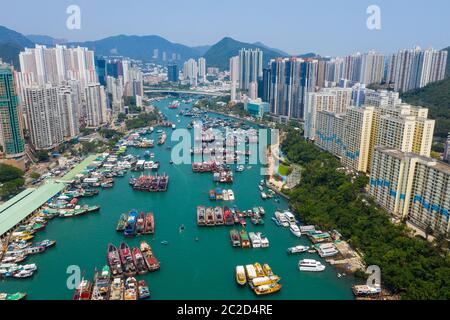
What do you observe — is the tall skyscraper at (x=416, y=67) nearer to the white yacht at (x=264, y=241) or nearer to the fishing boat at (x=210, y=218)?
the fishing boat at (x=210, y=218)

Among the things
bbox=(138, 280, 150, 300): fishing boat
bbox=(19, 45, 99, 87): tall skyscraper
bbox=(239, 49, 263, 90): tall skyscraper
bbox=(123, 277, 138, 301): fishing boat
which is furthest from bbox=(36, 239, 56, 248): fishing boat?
bbox=(239, 49, 263, 90): tall skyscraper

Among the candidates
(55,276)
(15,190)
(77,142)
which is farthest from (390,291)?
(77,142)

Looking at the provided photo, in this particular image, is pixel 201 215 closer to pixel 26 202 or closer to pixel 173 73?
pixel 26 202

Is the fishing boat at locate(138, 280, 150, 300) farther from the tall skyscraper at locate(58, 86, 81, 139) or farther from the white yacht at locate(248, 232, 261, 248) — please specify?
the tall skyscraper at locate(58, 86, 81, 139)

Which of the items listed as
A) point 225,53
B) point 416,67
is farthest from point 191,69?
point 416,67

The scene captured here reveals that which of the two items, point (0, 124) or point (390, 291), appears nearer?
point (390, 291)
